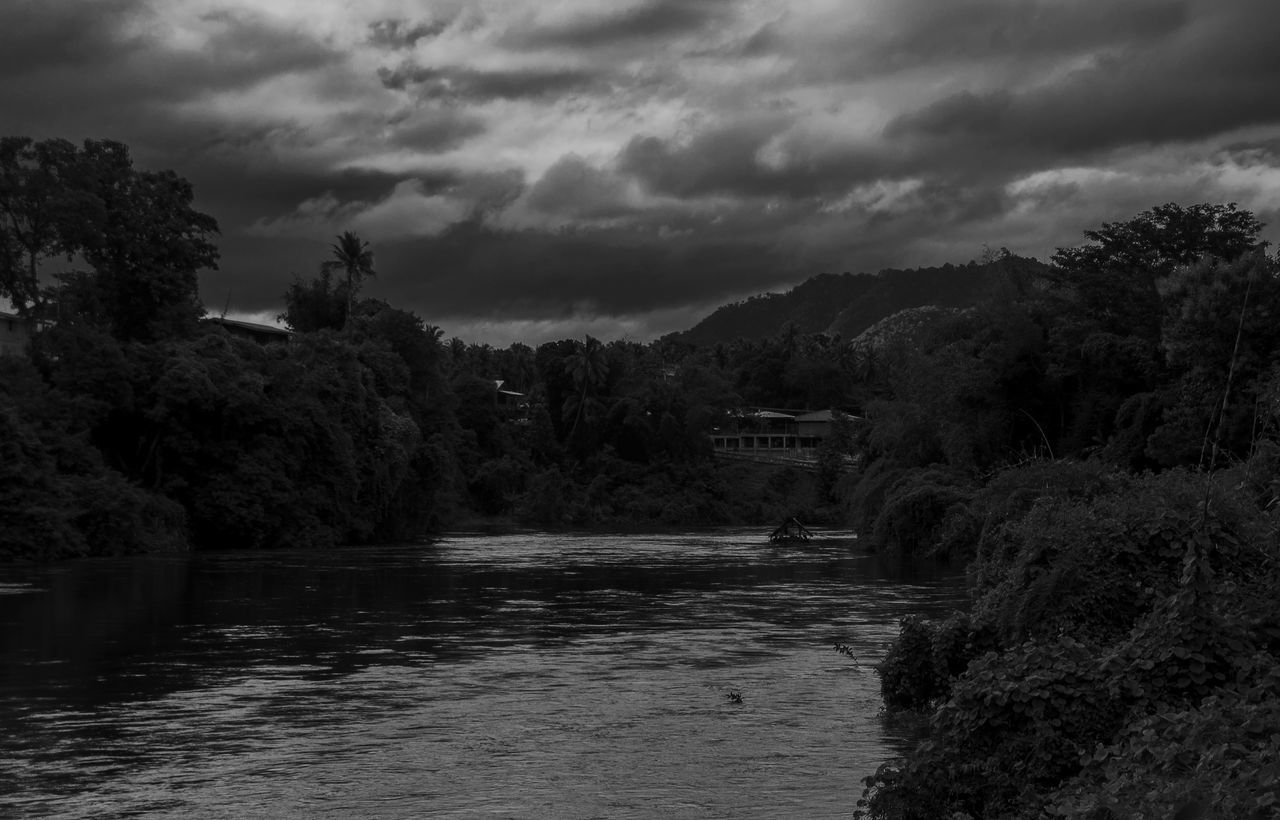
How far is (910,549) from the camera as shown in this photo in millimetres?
60906

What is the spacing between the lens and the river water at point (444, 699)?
14.8 metres

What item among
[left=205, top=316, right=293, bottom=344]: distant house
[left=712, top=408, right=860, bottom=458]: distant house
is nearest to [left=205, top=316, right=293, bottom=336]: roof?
[left=205, top=316, right=293, bottom=344]: distant house

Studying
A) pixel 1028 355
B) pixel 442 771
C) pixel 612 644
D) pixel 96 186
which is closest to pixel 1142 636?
pixel 442 771

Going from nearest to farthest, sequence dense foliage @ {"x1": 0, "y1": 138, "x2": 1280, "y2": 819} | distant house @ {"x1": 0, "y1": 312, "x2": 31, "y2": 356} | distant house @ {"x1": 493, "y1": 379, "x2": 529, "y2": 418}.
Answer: dense foliage @ {"x1": 0, "y1": 138, "x2": 1280, "y2": 819}
distant house @ {"x1": 0, "y1": 312, "x2": 31, "y2": 356}
distant house @ {"x1": 493, "y1": 379, "x2": 529, "y2": 418}

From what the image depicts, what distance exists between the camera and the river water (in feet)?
48.6

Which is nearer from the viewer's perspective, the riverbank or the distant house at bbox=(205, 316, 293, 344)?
the riverbank

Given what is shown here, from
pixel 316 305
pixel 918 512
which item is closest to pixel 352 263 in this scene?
pixel 316 305

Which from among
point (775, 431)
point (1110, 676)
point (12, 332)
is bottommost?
point (1110, 676)

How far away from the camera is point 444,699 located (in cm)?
2114

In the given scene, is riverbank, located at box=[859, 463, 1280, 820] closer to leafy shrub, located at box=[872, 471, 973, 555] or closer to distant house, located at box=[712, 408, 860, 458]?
leafy shrub, located at box=[872, 471, 973, 555]

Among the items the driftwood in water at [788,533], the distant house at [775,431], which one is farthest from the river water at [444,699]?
the distant house at [775,431]

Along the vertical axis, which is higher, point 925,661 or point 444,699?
point 925,661

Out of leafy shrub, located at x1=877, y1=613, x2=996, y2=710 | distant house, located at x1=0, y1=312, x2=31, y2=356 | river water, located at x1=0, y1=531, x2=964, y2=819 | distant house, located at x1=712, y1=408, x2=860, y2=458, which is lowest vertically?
river water, located at x1=0, y1=531, x2=964, y2=819

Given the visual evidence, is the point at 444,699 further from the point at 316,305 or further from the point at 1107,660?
the point at 316,305
